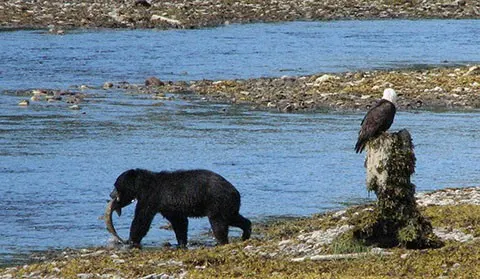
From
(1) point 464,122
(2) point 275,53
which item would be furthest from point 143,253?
(2) point 275,53

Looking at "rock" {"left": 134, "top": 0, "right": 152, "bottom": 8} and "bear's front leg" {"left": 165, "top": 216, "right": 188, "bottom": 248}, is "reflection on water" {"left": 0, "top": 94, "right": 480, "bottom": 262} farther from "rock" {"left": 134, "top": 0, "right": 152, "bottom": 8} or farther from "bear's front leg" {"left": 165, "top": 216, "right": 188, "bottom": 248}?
"rock" {"left": 134, "top": 0, "right": 152, "bottom": 8}

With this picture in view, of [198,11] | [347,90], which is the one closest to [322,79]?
[347,90]

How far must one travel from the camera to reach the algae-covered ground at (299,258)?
11688 mm

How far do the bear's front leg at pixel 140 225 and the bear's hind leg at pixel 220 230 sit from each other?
2.90 ft

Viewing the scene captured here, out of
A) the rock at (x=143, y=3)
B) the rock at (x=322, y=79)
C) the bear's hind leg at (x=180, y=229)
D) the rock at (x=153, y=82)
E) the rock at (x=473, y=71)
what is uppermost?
the bear's hind leg at (x=180, y=229)

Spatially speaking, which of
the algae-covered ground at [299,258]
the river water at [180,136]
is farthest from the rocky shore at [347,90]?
the algae-covered ground at [299,258]

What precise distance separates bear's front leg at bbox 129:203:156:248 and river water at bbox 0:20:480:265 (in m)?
0.56

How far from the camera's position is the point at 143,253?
45.9ft

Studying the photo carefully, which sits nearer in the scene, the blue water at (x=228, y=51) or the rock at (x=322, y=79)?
the rock at (x=322, y=79)

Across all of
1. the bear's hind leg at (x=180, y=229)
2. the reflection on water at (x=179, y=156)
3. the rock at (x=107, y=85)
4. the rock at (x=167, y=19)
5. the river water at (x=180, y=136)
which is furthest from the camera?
the rock at (x=167, y=19)

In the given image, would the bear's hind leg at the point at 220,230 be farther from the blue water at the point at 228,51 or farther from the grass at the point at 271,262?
the blue water at the point at 228,51

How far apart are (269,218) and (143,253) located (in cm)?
337

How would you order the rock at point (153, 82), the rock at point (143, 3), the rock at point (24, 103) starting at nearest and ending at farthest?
the rock at point (24, 103)
the rock at point (153, 82)
the rock at point (143, 3)

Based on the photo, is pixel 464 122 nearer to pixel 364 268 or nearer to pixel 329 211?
pixel 329 211
